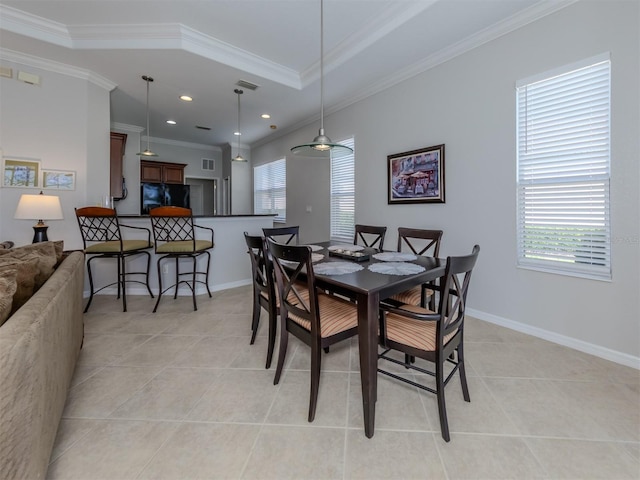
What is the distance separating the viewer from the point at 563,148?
229 cm

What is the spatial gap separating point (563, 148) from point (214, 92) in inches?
160

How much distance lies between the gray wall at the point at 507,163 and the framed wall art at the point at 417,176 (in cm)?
9

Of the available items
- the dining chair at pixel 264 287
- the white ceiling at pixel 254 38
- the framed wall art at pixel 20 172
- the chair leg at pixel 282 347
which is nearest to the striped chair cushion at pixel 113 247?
the framed wall art at pixel 20 172

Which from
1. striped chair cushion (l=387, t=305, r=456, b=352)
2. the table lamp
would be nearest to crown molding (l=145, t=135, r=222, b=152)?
the table lamp

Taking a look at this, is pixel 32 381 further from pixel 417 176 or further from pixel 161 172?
pixel 161 172

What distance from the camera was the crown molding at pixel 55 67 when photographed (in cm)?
311

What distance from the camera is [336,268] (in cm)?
183

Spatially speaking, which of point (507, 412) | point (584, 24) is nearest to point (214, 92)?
point (584, 24)

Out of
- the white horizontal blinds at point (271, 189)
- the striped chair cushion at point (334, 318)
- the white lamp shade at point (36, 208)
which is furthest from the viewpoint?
the white horizontal blinds at point (271, 189)

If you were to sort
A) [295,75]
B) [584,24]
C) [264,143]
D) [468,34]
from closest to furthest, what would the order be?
[584,24], [468,34], [295,75], [264,143]

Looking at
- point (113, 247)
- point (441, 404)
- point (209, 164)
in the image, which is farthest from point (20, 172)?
point (441, 404)

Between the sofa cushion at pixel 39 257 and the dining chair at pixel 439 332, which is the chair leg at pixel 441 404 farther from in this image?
the sofa cushion at pixel 39 257

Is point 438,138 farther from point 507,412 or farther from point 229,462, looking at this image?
point 229,462

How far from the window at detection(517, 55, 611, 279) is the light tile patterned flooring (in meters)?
0.80
